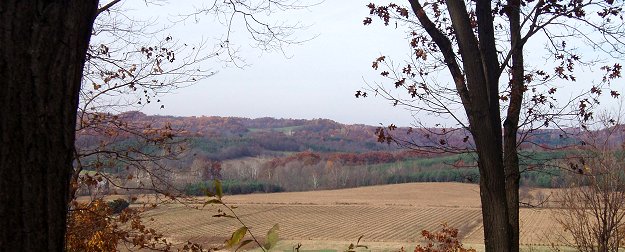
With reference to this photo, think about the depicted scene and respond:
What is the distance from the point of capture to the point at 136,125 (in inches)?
305

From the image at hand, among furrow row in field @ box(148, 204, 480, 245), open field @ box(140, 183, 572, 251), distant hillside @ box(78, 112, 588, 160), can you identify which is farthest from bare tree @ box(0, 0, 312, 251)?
distant hillside @ box(78, 112, 588, 160)

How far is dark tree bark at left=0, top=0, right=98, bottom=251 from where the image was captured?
1548mm

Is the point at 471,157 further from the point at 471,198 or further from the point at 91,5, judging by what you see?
the point at 471,198

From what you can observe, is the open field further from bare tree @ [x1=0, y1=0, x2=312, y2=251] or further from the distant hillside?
bare tree @ [x1=0, y1=0, x2=312, y2=251]

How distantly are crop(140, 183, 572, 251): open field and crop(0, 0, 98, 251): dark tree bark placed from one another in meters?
24.9

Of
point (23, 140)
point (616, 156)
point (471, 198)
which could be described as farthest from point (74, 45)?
point (471, 198)

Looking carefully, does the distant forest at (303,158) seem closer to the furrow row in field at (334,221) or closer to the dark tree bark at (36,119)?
the furrow row in field at (334,221)

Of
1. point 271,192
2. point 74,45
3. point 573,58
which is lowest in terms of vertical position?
point 271,192

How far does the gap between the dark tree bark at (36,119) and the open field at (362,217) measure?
2489 cm

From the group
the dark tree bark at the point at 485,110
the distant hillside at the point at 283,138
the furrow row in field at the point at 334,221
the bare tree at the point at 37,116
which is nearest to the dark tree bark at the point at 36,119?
the bare tree at the point at 37,116

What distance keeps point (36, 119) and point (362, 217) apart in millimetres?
46278

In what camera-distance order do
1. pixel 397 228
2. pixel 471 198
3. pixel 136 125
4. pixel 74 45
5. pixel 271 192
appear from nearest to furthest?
pixel 74 45 < pixel 136 125 < pixel 397 228 < pixel 471 198 < pixel 271 192

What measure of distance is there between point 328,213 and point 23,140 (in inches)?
1880

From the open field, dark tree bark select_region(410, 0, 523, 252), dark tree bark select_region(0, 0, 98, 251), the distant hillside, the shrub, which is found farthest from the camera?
the distant hillside
